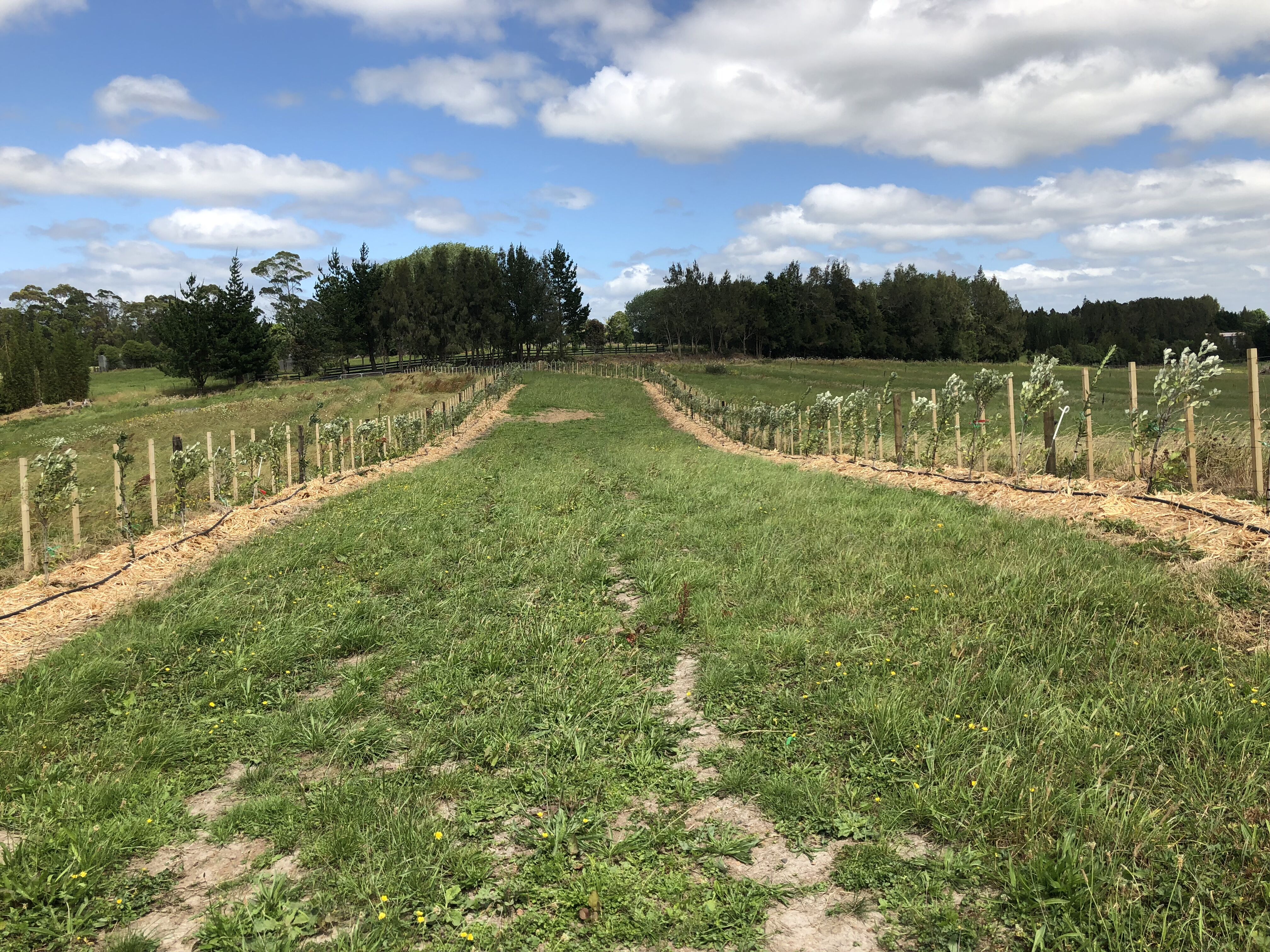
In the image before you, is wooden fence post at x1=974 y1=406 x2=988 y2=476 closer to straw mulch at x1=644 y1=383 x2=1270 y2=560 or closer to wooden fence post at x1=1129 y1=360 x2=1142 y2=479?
straw mulch at x1=644 y1=383 x2=1270 y2=560

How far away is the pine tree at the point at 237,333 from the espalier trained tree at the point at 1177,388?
56.6 meters

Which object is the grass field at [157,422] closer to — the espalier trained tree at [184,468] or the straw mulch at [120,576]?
the espalier trained tree at [184,468]

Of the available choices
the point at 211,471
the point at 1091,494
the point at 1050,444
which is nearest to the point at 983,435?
the point at 1050,444

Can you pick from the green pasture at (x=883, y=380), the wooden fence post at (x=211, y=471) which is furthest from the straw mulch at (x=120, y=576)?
the green pasture at (x=883, y=380)

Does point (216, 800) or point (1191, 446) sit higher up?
point (1191, 446)

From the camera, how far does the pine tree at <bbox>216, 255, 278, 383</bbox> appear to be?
5141 cm

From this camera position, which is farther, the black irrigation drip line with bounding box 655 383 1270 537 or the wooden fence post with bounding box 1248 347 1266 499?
the wooden fence post with bounding box 1248 347 1266 499

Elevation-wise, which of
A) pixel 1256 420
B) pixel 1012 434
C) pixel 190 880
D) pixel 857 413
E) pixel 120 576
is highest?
pixel 857 413

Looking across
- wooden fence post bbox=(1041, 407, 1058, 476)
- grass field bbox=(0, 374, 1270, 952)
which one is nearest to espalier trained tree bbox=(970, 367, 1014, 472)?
wooden fence post bbox=(1041, 407, 1058, 476)

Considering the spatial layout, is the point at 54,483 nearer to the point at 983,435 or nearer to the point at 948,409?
the point at 983,435

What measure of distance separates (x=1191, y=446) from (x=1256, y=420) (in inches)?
29.3

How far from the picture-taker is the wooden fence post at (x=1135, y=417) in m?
9.12

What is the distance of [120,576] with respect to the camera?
7676 millimetres

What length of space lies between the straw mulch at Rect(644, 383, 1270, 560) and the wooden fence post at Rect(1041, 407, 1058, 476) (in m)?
0.38
